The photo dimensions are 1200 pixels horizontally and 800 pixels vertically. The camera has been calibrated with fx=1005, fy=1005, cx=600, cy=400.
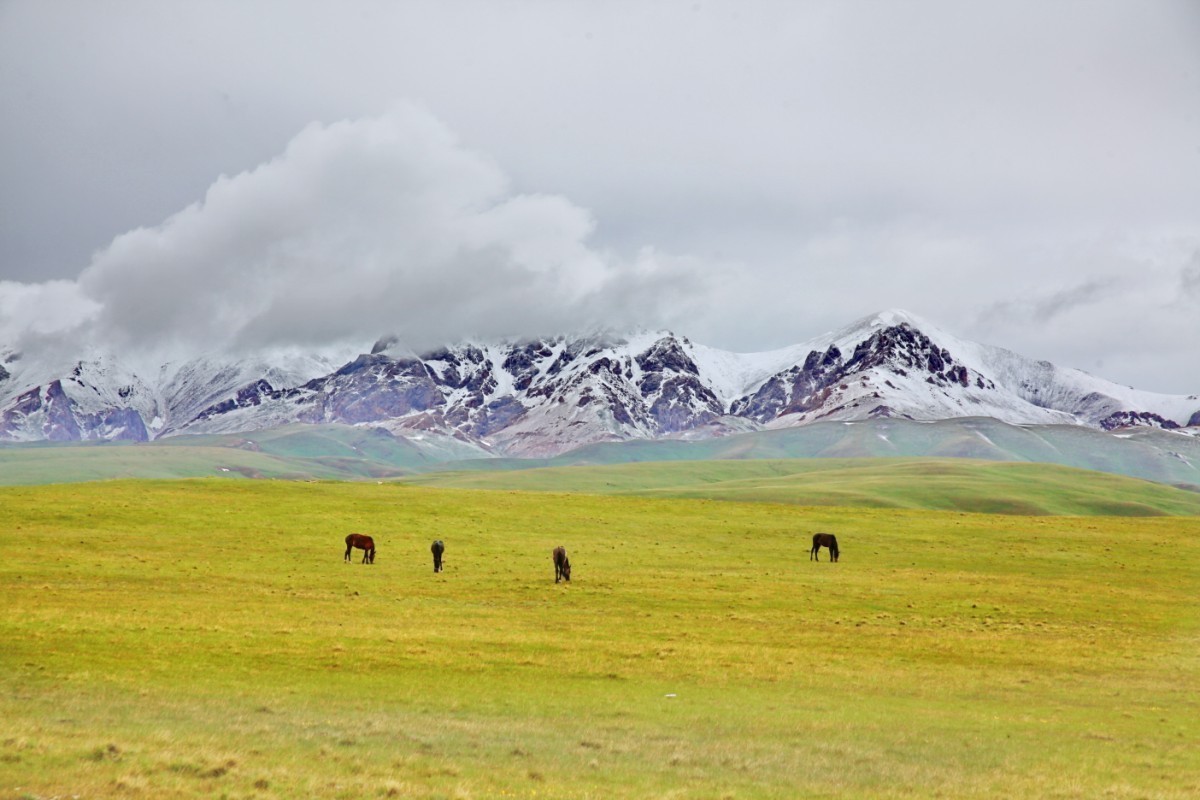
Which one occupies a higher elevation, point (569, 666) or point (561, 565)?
point (561, 565)

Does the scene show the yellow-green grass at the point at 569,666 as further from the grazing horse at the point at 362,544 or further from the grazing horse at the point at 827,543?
the grazing horse at the point at 827,543

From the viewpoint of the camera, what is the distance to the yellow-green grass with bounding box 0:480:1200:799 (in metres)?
19.4

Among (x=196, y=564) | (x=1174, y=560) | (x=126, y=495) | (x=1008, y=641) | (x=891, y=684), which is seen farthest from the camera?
(x=126, y=495)

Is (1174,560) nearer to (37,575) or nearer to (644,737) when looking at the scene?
(644,737)

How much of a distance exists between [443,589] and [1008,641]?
25.3 metres

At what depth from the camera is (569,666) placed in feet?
106

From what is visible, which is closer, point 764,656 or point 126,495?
point 764,656

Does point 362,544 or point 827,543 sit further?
point 827,543

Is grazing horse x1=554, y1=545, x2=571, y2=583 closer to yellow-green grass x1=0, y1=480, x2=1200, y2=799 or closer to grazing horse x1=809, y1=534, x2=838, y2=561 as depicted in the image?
yellow-green grass x1=0, y1=480, x2=1200, y2=799

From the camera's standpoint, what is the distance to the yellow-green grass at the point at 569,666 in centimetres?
1944

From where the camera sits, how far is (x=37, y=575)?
4712cm

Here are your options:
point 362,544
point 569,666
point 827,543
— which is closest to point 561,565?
point 362,544

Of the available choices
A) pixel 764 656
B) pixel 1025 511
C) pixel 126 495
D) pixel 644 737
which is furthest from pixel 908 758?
pixel 1025 511

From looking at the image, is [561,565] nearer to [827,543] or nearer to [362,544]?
[362,544]
